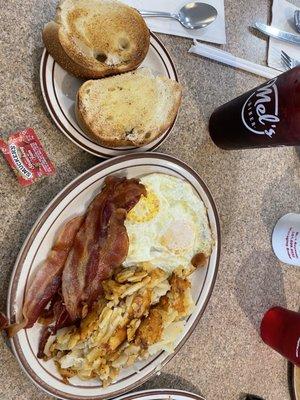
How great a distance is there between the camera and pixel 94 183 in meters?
0.98

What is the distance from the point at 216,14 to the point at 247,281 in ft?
2.31

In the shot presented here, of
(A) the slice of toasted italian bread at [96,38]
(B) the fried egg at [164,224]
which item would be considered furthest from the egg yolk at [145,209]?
(A) the slice of toasted italian bread at [96,38]

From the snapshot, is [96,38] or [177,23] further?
[177,23]

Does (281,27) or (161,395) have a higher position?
(281,27)

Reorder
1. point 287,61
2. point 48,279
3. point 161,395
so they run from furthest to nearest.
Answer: point 287,61 → point 161,395 → point 48,279

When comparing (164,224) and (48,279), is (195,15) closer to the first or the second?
(164,224)

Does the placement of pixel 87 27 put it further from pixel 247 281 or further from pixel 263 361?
pixel 263 361

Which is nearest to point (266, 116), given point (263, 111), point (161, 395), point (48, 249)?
point (263, 111)

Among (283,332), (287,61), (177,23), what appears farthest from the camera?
(287,61)

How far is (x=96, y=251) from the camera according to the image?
945mm

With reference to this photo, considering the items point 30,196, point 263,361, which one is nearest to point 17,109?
point 30,196

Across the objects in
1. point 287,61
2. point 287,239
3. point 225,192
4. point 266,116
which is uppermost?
point 266,116

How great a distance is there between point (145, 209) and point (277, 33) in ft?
2.44

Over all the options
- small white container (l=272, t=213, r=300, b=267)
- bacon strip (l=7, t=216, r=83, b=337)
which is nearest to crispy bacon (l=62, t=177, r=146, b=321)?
bacon strip (l=7, t=216, r=83, b=337)
